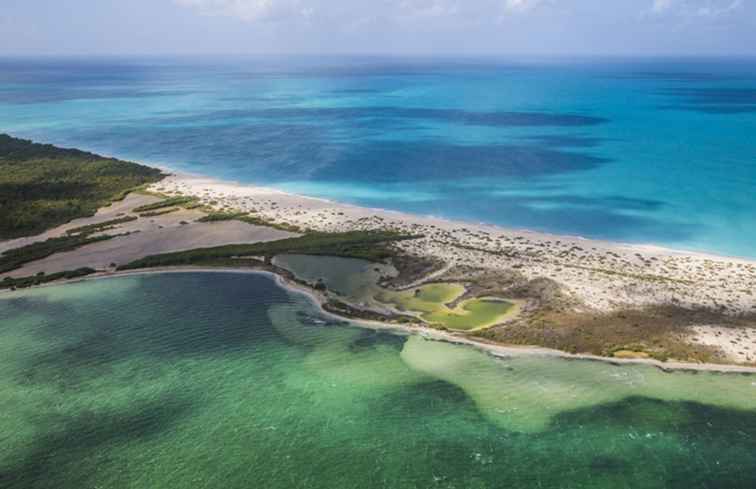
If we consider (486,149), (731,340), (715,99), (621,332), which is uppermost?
(715,99)

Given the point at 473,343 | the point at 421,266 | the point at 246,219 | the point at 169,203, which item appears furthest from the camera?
the point at 169,203

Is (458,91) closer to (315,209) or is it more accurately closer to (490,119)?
(490,119)

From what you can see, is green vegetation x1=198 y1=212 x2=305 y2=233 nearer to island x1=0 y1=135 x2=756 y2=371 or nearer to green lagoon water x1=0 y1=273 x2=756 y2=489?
island x1=0 y1=135 x2=756 y2=371

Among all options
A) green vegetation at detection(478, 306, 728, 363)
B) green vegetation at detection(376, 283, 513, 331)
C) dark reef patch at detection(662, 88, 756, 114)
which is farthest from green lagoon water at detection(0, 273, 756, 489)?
dark reef patch at detection(662, 88, 756, 114)

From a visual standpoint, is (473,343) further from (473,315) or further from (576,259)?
(576,259)

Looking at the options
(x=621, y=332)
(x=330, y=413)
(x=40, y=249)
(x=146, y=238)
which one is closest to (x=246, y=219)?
(x=146, y=238)

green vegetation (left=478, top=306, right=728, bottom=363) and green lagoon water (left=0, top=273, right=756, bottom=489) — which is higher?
green vegetation (left=478, top=306, right=728, bottom=363)

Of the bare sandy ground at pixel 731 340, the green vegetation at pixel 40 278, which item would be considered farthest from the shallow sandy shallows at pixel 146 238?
the bare sandy ground at pixel 731 340
